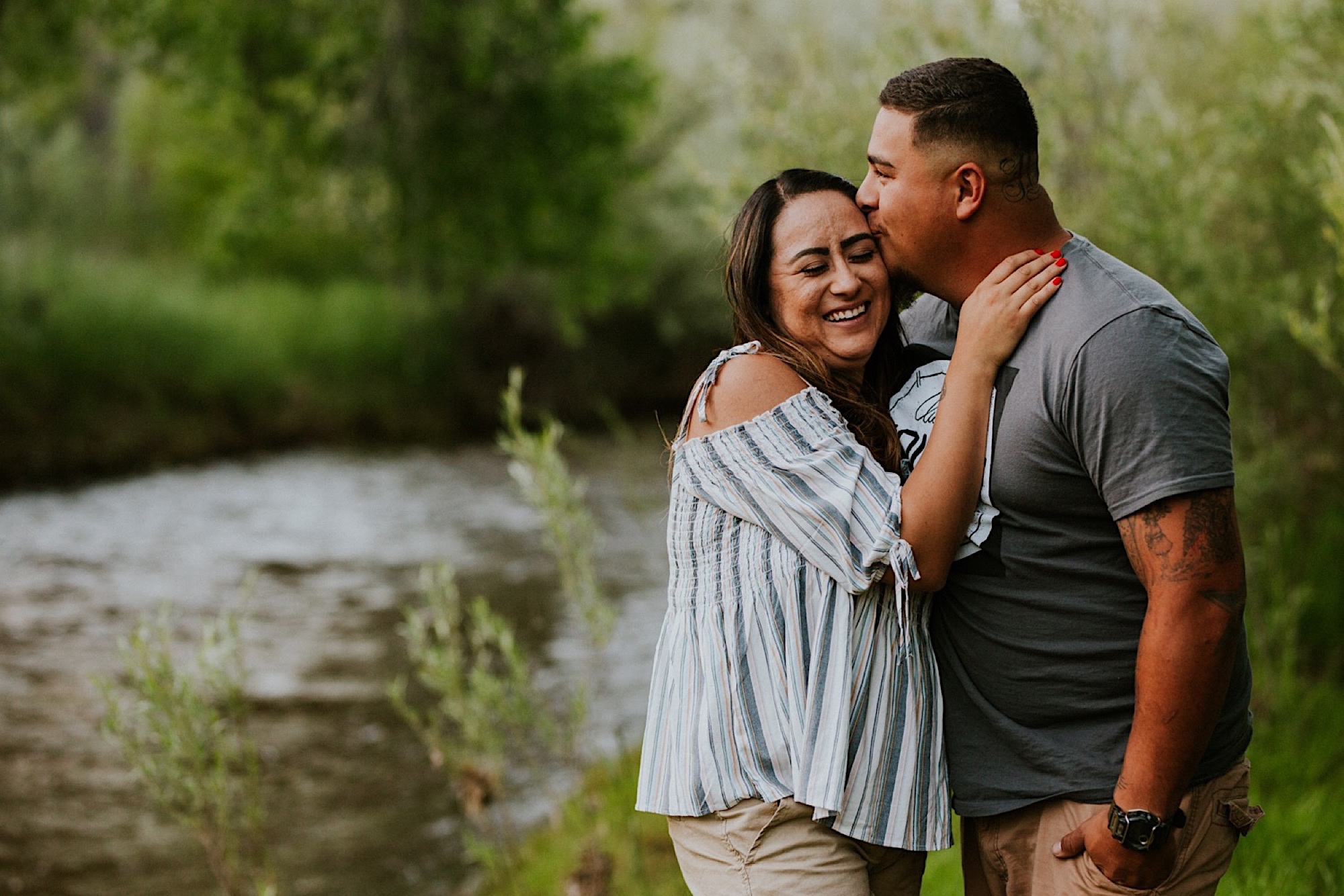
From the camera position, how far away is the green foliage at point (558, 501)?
3.84 meters

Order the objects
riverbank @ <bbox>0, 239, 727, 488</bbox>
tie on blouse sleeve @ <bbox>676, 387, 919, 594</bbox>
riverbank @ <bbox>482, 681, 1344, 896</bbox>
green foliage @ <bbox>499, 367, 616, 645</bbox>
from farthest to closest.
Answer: riverbank @ <bbox>0, 239, 727, 488</bbox> → green foliage @ <bbox>499, 367, 616, 645</bbox> → riverbank @ <bbox>482, 681, 1344, 896</bbox> → tie on blouse sleeve @ <bbox>676, 387, 919, 594</bbox>

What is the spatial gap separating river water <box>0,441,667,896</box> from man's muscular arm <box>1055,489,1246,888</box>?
126 cm

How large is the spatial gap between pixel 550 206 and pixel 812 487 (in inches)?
493

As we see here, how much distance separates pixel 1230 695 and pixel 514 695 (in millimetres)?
2464

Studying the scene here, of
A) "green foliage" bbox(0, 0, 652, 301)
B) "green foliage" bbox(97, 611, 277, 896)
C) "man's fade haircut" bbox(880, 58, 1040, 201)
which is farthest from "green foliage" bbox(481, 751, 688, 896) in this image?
"green foliage" bbox(0, 0, 652, 301)

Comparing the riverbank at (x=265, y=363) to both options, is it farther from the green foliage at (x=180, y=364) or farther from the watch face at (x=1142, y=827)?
the watch face at (x=1142, y=827)

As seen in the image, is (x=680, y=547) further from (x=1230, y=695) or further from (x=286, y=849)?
(x=286, y=849)

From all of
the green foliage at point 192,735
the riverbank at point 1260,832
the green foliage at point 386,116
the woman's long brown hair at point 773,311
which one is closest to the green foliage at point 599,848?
the riverbank at point 1260,832

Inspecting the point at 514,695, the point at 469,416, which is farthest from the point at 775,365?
the point at 469,416

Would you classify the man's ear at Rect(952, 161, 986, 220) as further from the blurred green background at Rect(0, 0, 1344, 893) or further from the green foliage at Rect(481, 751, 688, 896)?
the green foliage at Rect(481, 751, 688, 896)

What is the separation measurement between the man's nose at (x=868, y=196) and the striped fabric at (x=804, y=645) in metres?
0.44

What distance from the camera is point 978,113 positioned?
2371mm

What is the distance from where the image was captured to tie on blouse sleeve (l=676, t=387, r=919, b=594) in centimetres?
223

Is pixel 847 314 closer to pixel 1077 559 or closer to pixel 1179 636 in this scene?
pixel 1077 559
